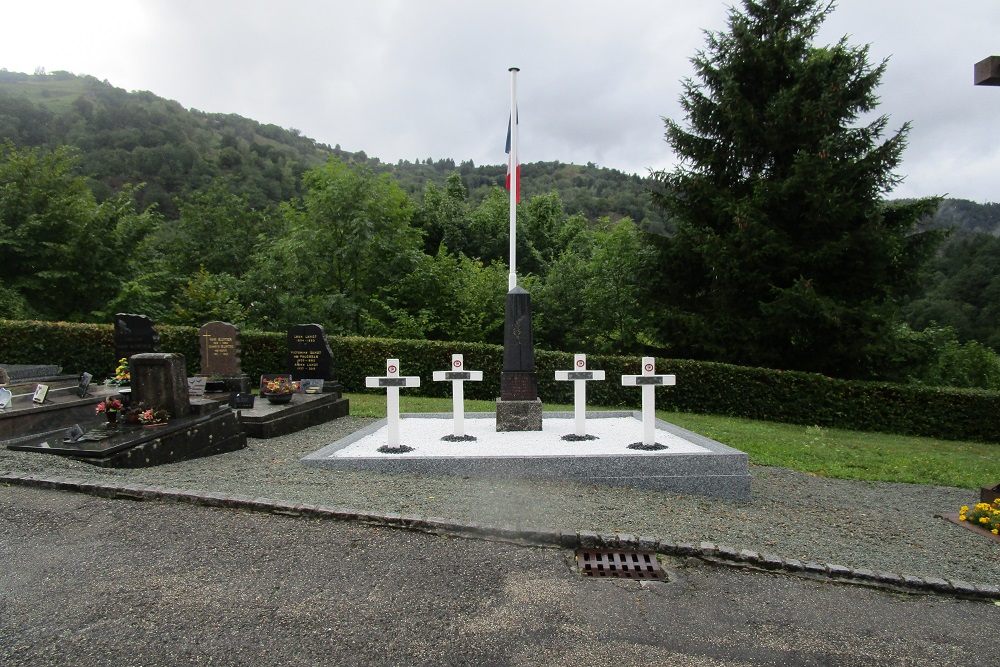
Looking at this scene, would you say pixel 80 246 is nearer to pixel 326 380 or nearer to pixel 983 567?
pixel 326 380

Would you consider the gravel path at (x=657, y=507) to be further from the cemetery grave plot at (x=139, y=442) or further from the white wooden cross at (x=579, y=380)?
the white wooden cross at (x=579, y=380)

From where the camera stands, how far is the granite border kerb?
4184 millimetres

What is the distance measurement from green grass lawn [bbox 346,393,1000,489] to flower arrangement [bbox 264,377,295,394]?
6.46 feet

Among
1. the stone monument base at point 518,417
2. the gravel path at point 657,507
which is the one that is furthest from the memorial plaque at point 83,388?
the stone monument base at point 518,417

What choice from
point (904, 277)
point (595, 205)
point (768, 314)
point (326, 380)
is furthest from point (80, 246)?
point (595, 205)

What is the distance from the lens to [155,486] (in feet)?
17.5

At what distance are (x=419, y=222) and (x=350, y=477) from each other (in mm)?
29566

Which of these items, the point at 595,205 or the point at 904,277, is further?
the point at 595,205

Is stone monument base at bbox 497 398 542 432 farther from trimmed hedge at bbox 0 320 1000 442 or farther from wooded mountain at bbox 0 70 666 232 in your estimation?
wooded mountain at bbox 0 70 666 232

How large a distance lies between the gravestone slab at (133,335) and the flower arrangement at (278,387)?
2732mm

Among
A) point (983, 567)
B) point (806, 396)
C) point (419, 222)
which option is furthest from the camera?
point (419, 222)

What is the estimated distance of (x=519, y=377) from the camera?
8.74m

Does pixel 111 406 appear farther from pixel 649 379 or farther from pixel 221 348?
pixel 649 379

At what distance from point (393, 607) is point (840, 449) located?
9.66 m
